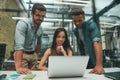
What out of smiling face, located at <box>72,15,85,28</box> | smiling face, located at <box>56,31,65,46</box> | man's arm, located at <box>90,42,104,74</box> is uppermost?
smiling face, located at <box>72,15,85,28</box>

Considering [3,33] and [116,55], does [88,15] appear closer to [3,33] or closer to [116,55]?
[116,55]

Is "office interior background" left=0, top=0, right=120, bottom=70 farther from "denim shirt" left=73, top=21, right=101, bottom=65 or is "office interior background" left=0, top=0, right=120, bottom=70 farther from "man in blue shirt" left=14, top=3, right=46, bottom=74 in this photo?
"denim shirt" left=73, top=21, right=101, bottom=65

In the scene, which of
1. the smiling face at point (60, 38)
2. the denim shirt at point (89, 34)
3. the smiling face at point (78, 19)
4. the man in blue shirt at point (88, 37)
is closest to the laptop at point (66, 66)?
the man in blue shirt at point (88, 37)

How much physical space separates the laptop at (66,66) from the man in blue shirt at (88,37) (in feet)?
1.39

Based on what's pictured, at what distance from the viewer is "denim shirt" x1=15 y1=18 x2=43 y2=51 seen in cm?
173

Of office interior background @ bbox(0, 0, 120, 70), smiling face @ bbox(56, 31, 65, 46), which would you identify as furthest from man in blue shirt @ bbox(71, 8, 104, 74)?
office interior background @ bbox(0, 0, 120, 70)

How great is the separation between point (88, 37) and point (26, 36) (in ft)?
2.32

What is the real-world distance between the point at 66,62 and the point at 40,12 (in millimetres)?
731

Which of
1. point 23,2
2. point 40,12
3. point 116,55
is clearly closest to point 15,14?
point 23,2

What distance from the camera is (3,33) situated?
3.19 meters

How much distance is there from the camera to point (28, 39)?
203 centimetres

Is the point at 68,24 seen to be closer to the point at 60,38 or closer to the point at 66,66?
the point at 60,38

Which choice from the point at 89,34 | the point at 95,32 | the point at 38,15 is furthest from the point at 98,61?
the point at 38,15

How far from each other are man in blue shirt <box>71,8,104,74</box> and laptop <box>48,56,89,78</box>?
1.39ft
